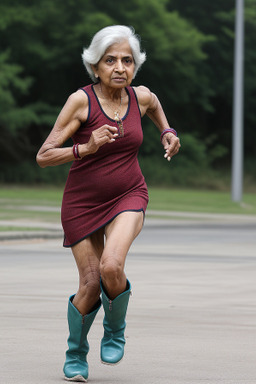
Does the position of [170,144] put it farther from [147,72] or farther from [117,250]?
[147,72]

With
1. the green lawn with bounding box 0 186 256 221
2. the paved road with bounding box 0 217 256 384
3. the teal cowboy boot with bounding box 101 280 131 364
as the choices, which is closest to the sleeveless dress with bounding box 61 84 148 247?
the teal cowboy boot with bounding box 101 280 131 364

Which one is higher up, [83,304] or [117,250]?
[117,250]

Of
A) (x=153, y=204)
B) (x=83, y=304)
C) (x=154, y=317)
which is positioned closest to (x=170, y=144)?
(x=83, y=304)

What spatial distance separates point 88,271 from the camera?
6410 mm

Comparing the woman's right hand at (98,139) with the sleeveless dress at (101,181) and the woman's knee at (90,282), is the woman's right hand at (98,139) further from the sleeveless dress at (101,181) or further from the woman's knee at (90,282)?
the woman's knee at (90,282)

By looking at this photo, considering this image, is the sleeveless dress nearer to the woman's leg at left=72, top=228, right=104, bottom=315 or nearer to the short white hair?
the woman's leg at left=72, top=228, right=104, bottom=315

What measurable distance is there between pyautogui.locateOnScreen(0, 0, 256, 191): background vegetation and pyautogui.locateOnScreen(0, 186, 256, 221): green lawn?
7.81 meters

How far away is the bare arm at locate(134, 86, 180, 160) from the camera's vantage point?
6.54 metres

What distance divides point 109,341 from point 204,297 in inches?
187

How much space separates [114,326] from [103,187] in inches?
32.1

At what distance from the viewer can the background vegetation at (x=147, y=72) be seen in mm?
46562

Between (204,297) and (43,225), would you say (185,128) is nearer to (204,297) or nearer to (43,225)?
(43,225)

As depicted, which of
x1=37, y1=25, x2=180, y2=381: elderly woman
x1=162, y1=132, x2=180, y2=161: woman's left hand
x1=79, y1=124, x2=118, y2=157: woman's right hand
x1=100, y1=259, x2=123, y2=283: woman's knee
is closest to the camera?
x1=79, y1=124, x2=118, y2=157: woman's right hand

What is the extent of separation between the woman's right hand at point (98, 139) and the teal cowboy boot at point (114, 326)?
832mm
